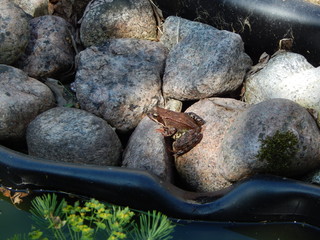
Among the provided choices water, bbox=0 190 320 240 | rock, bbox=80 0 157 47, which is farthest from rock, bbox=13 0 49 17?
water, bbox=0 190 320 240

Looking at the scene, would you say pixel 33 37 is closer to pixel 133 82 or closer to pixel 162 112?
pixel 133 82

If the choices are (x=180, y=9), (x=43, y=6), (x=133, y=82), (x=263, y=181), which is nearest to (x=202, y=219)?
(x=263, y=181)

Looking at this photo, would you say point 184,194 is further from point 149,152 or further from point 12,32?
point 12,32

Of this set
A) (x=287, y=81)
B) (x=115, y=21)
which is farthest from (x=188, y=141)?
(x=115, y=21)

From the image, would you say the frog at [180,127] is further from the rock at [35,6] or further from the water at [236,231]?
the rock at [35,6]

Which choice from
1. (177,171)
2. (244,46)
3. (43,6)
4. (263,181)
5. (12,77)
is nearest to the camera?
(263,181)

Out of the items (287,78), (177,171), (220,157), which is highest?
(287,78)

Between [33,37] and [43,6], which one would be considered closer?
[33,37]

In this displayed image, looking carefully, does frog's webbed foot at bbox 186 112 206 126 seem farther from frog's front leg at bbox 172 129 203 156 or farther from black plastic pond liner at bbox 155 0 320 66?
black plastic pond liner at bbox 155 0 320 66
